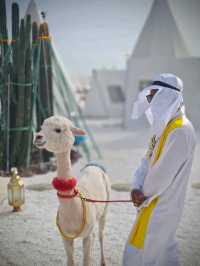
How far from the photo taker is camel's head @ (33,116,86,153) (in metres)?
1.80

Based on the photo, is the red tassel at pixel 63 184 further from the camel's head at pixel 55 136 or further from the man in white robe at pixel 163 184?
the man in white robe at pixel 163 184

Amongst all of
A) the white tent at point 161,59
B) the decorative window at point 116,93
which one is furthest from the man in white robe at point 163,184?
the decorative window at point 116,93

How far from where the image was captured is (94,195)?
2182 millimetres

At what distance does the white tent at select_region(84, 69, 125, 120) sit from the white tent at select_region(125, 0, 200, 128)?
3974 millimetres

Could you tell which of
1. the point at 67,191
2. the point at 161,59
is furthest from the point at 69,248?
the point at 161,59

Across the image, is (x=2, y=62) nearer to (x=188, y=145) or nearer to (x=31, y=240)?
(x=31, y=240)

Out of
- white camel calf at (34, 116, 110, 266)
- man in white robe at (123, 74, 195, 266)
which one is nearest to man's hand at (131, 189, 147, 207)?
man in white robe at (123, 74, 195, 266)

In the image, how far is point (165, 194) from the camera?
1.80 m

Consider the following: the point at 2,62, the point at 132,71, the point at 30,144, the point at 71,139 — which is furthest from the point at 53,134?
the point at 132,71

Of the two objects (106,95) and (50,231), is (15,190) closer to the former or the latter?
(50,231)

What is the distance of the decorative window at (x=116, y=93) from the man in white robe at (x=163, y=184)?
40.9 feet

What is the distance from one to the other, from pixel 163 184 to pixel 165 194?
71 mm

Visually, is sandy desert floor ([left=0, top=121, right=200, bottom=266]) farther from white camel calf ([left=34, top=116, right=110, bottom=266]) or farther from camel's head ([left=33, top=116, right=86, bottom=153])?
camel's head ([left=33, top=116, right=86, bottom=153])

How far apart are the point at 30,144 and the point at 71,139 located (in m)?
3.13
